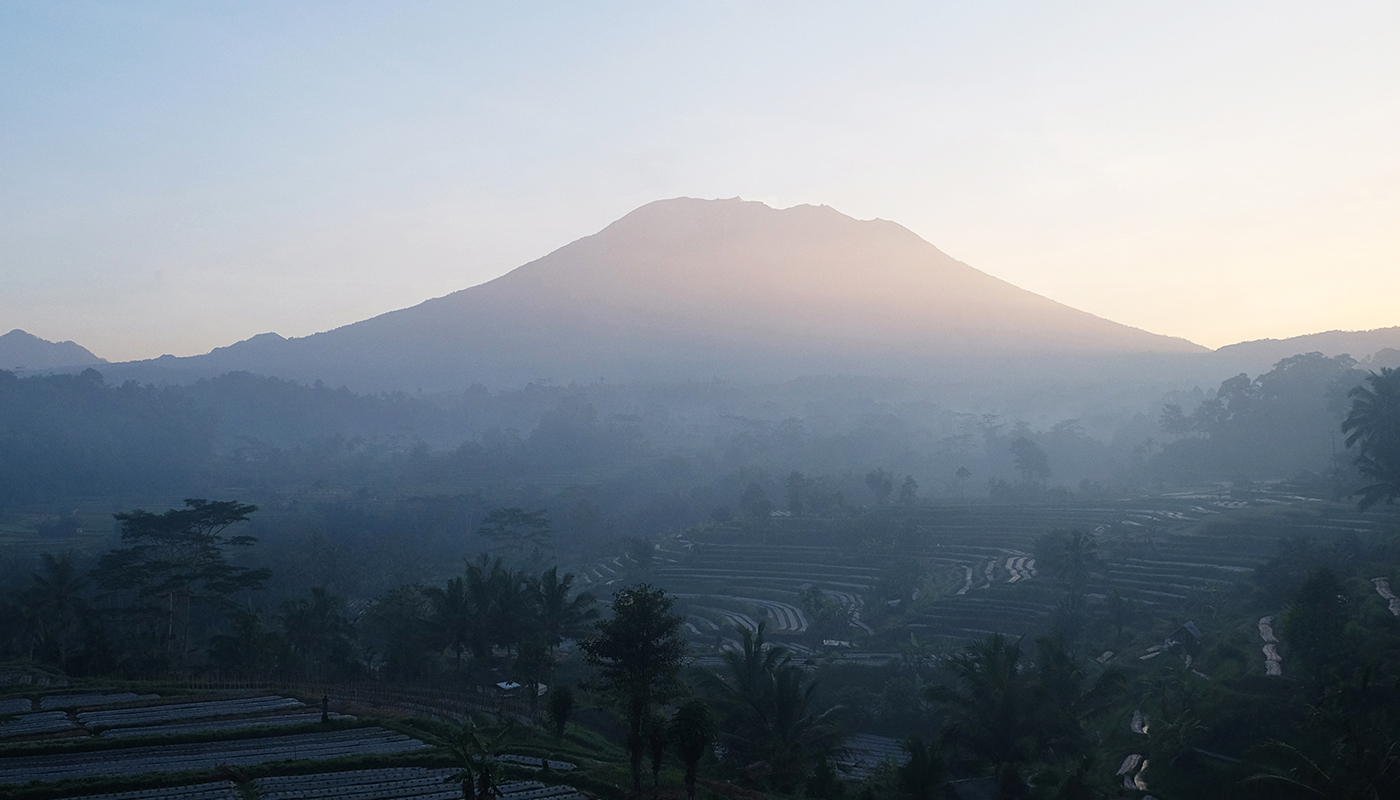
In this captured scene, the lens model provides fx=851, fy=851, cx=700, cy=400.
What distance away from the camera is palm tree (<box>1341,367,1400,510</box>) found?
4109 cm

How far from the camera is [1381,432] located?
42.4 metres

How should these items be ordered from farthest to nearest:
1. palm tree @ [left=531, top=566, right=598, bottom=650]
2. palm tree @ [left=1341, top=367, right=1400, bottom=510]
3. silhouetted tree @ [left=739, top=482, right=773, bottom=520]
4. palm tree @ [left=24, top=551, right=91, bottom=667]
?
silhouetted tree @ [left=739, top=482, right=773, bottom=520] → palm tree @ [left=1341, top=367, right=1400, bottom=510] → palm tree @ [left=24, top=551, right=91, bottom=667] → palm tree @ [left=531, top=566, right=598, bottom=650]

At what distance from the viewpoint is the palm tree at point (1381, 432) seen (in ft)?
135

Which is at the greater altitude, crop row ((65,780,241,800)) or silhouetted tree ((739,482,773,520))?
silhouetted tree ((739,482,773,520))

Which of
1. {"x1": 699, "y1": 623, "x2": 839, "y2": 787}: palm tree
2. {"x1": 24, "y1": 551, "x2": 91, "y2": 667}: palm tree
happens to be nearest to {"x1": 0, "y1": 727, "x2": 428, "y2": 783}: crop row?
{"x1": 699, "y1": 623, "x2": 839, "y2": 787}: palm tree

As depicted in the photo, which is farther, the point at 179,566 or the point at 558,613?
the point at 179,566

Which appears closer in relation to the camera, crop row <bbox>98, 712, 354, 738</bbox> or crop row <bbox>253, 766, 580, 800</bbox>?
crop row <bbox>253, 766, 580, 800</bbox>

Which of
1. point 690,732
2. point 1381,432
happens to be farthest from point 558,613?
point 1381,432

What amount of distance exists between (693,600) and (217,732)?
36013mm

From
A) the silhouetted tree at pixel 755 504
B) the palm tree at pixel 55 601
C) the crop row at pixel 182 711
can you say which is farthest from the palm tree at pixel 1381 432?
the palm tree at pixel 55 601

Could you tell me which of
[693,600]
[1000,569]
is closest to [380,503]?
[693,600]

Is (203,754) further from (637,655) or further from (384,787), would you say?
(637,655)

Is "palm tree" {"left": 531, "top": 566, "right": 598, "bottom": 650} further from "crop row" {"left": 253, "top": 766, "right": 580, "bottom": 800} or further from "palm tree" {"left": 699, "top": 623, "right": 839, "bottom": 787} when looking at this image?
"crop row" {"left": 253, "top": 766, "right": 580, "bottom": 800}

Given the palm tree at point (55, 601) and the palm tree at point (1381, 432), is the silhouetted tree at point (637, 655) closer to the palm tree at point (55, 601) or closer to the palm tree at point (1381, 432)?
the palm tree at point (55, 601)
